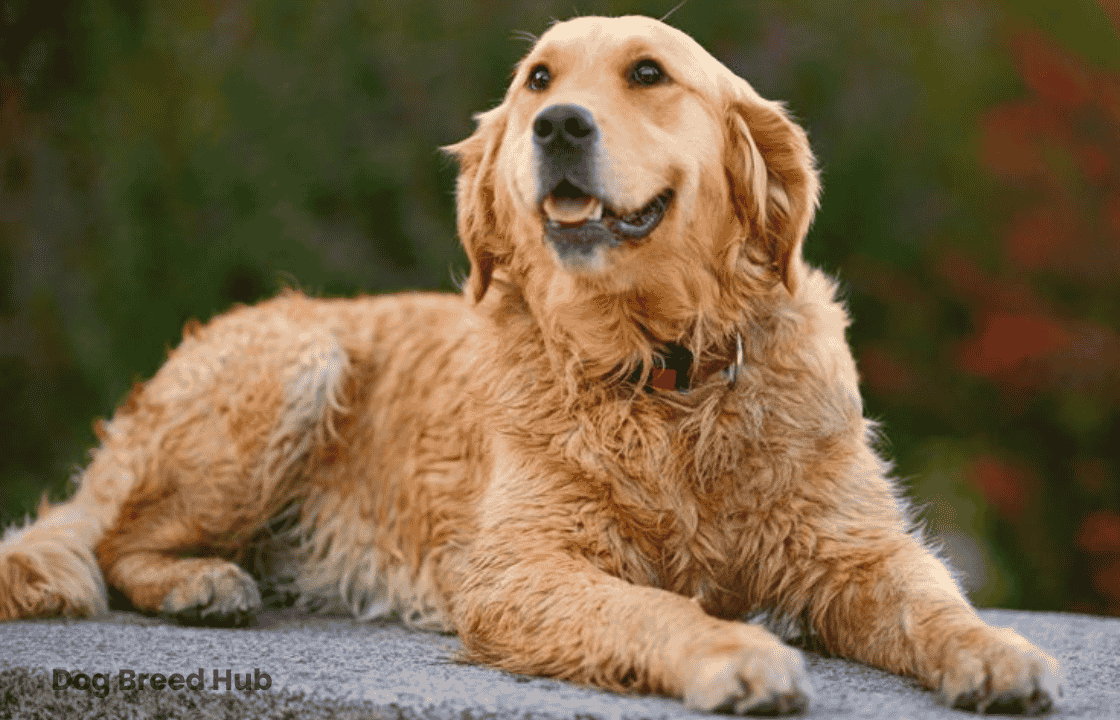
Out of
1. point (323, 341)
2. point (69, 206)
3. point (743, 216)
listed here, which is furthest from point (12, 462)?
point (743, 216)

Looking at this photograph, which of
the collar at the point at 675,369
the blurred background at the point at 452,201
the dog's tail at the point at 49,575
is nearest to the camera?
the collar at the point at 675,369

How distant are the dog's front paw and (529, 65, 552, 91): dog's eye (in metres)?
1.76

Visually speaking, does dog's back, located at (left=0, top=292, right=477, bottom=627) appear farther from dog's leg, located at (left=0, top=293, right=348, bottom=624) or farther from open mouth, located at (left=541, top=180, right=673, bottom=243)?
open mouth, located at (left=541, top=180, right=673, bottom=243)

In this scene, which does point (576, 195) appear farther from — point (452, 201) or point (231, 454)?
point (452, 201)

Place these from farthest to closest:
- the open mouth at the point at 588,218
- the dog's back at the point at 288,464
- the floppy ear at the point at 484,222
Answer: the dog's back at the point at 288,464, the floppy ear at the point at 484,222, the open mouth at the point at 588,218

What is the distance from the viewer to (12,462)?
6.34 metres

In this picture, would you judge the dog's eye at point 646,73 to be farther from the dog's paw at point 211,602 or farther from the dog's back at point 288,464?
the dog's paw at point 211,602

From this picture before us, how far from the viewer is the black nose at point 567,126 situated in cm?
296

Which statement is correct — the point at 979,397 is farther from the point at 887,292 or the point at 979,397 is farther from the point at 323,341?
the point at 323,341

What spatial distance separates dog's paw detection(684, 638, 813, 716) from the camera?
241 centimetres

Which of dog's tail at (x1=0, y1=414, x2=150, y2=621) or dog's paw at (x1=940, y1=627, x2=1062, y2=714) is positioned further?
dog's tail at (x1=0, y1=414, x2=150, y2=621)

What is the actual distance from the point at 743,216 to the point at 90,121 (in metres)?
4.58

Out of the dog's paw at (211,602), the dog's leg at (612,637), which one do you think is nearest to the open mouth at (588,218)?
the dog's leg at (612,637)

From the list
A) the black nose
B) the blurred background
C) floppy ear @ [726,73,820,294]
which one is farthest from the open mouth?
the blurred background
